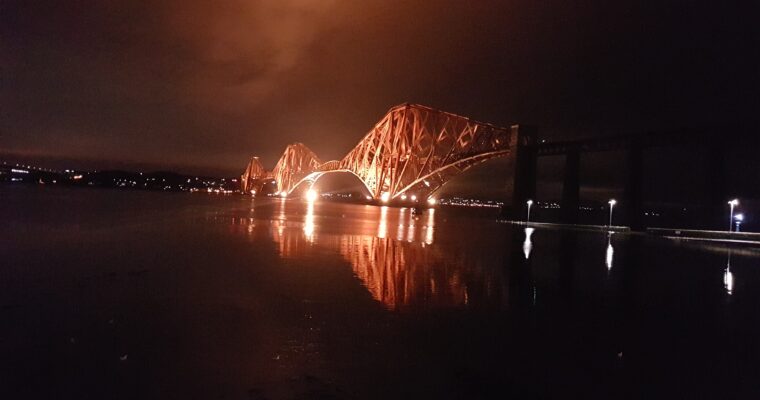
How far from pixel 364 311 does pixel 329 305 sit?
0.78m

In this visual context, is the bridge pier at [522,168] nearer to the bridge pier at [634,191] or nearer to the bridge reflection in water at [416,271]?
the bridge pier at [634,191]

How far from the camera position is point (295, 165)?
156625 mm

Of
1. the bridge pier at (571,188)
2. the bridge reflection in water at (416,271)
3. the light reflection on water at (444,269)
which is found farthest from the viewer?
the bridge pier at (571,188)

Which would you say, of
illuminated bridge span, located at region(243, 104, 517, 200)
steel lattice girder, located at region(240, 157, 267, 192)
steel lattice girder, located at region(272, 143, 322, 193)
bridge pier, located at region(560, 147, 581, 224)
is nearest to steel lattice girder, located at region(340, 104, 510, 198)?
illuminated bridge span, located at region(243, 104, 517, 200)

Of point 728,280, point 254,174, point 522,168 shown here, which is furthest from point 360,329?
point 254,174

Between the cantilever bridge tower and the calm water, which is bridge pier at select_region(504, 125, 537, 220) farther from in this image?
the calm water

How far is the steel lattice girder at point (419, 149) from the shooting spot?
7962 centimetres

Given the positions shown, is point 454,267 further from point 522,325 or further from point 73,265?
point 73,265

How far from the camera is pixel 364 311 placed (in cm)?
961

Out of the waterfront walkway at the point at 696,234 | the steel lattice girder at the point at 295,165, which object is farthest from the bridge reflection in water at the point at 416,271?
the steel lattice girder at the point at 295,165

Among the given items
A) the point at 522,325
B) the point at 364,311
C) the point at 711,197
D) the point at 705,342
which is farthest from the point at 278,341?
the point at 711,197

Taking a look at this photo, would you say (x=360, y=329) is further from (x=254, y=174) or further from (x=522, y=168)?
(x=254, y=174)

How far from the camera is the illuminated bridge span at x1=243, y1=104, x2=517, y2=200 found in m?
79.0

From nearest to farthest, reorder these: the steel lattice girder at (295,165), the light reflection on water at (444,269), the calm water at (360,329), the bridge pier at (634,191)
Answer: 1. the calm water at (360,329)
2. the light reflection on water at (444,269)
3. the bridge pier at (634,191)
4. the steel lattice girder at (295,165)
